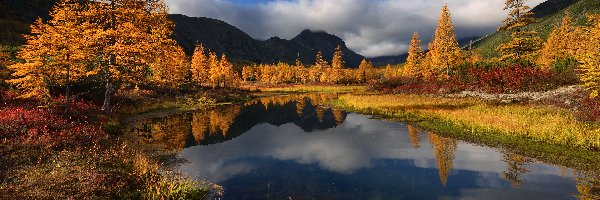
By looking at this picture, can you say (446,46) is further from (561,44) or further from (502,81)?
(561,44)

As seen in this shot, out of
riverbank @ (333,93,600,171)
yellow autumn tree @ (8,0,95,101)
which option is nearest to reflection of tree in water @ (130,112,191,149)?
yellow autumn tree @ (8,0,95,101)

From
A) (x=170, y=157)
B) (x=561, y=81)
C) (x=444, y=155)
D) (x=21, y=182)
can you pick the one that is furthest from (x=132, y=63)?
(x=561, y=81)

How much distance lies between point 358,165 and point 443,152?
16.3 feet

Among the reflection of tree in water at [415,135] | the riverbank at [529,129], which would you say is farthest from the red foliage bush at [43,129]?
the riverbank at [529,129]

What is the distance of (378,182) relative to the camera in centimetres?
1376

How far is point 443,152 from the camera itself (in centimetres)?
1820

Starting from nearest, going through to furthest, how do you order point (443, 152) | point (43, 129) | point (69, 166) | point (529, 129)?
point (69, 166) < point (43, 129) < point (443, 152) < point (529, 129)

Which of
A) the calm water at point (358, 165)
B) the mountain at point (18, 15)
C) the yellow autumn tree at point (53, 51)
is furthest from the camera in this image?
the mountain at point (18, 15)

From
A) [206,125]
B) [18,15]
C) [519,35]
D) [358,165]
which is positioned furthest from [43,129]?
[18,15]

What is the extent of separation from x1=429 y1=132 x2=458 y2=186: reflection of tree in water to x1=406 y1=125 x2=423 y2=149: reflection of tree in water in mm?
726

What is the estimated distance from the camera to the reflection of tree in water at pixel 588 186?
11.3 m

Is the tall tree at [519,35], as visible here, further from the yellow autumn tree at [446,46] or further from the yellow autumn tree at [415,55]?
the yellow autumn tree at [415,55]

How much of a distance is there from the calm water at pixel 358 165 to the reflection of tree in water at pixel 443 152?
4 centimetres

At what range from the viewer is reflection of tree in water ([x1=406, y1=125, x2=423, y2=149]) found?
20775 millimetres
